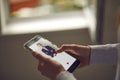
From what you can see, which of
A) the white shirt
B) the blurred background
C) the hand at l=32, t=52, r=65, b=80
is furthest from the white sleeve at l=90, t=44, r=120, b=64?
the blurred background

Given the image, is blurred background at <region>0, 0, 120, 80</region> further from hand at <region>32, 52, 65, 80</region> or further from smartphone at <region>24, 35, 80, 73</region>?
hand at <region>32, 52, 65, 80</region>

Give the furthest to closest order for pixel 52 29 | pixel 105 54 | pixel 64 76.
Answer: pixel 52 29 < pixel 105 54 < pixel 64 76

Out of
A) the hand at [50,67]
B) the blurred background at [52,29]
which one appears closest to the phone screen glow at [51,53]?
the hand at [50,67]

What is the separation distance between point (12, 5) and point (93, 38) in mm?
491

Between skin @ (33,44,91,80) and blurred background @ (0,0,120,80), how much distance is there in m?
0.45

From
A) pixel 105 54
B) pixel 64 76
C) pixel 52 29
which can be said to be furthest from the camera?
pixel 52 29

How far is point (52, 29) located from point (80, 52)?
1.69 feet

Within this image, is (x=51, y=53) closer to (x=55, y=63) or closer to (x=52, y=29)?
(x=55, y=63)

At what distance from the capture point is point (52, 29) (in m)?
1.55

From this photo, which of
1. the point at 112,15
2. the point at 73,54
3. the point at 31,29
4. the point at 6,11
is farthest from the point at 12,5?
the point at 73,54

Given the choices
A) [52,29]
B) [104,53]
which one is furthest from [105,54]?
[52,29]

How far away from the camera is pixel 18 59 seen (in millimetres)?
1568

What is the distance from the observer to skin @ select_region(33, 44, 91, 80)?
3.07ft

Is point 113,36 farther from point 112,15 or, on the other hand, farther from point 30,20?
point 30,20
